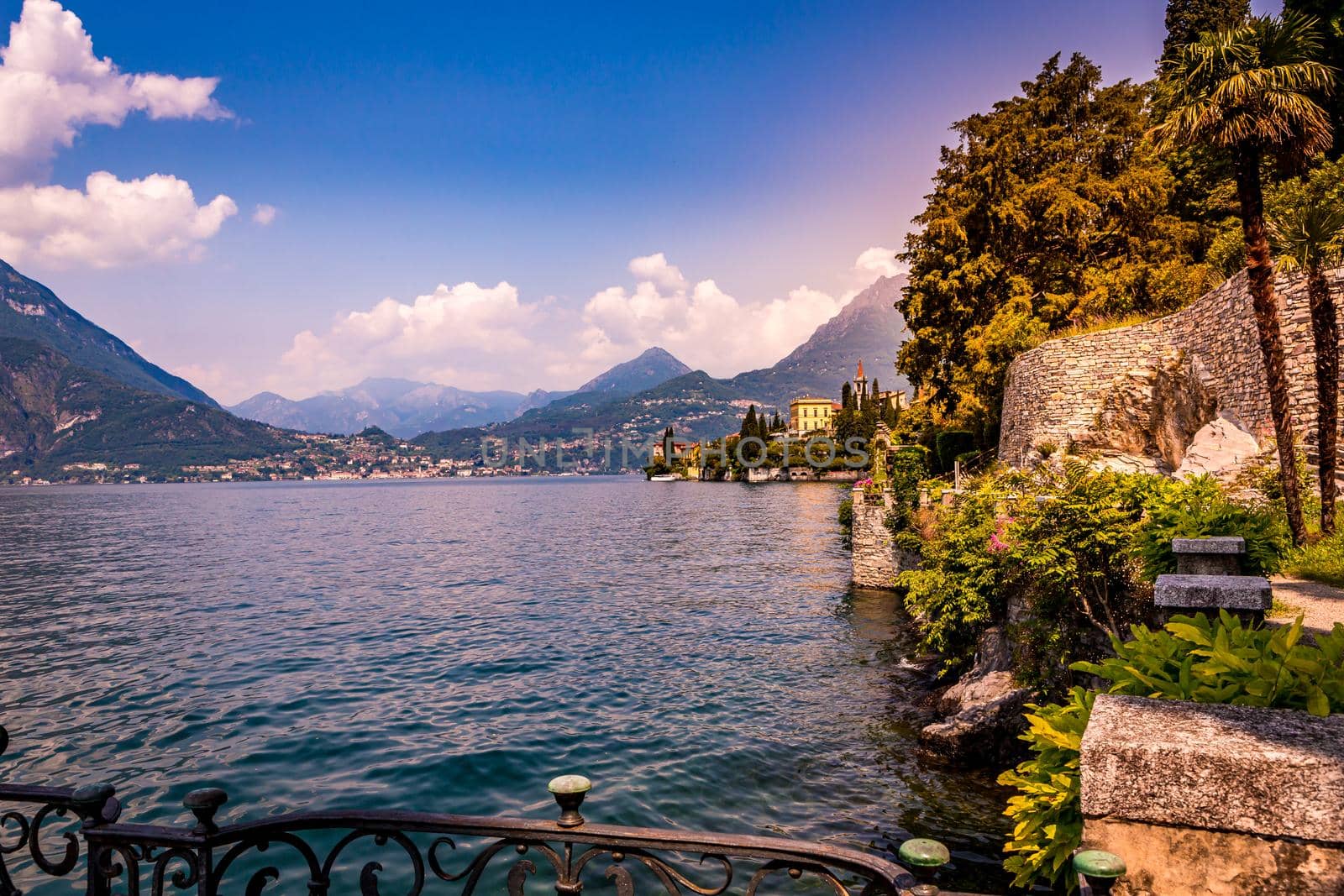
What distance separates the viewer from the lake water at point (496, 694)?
36.1 ft

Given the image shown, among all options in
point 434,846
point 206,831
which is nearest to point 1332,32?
point 434,846

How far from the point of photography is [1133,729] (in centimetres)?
312

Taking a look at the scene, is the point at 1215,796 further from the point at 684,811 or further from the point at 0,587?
the point at 0,587

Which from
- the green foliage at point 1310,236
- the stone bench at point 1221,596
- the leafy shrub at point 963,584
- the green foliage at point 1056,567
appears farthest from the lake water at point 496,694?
the green foliage at point 1310,236

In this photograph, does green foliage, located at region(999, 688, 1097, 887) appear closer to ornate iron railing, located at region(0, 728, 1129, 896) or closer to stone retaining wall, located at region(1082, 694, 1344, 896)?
stone retaining wall, located at region(1082, 694, 1344, 896)

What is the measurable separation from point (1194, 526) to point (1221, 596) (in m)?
4.31

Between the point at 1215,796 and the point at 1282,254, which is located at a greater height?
the point at 1282,254

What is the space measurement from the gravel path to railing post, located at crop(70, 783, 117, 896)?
9.84 m

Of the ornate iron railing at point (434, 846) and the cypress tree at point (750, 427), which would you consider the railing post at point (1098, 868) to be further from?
the cypress tree at point (750, 427)

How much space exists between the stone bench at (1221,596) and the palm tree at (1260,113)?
7.86 metres

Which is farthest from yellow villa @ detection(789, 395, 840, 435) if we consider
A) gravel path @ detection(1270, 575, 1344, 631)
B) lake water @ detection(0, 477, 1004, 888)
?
gravel path @ detection(1270, 575, 1344, 631)

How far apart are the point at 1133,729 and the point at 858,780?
9271mm

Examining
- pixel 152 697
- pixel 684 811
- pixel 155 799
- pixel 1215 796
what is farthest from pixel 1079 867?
pixel 152 697

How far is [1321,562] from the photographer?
36.3 feet
